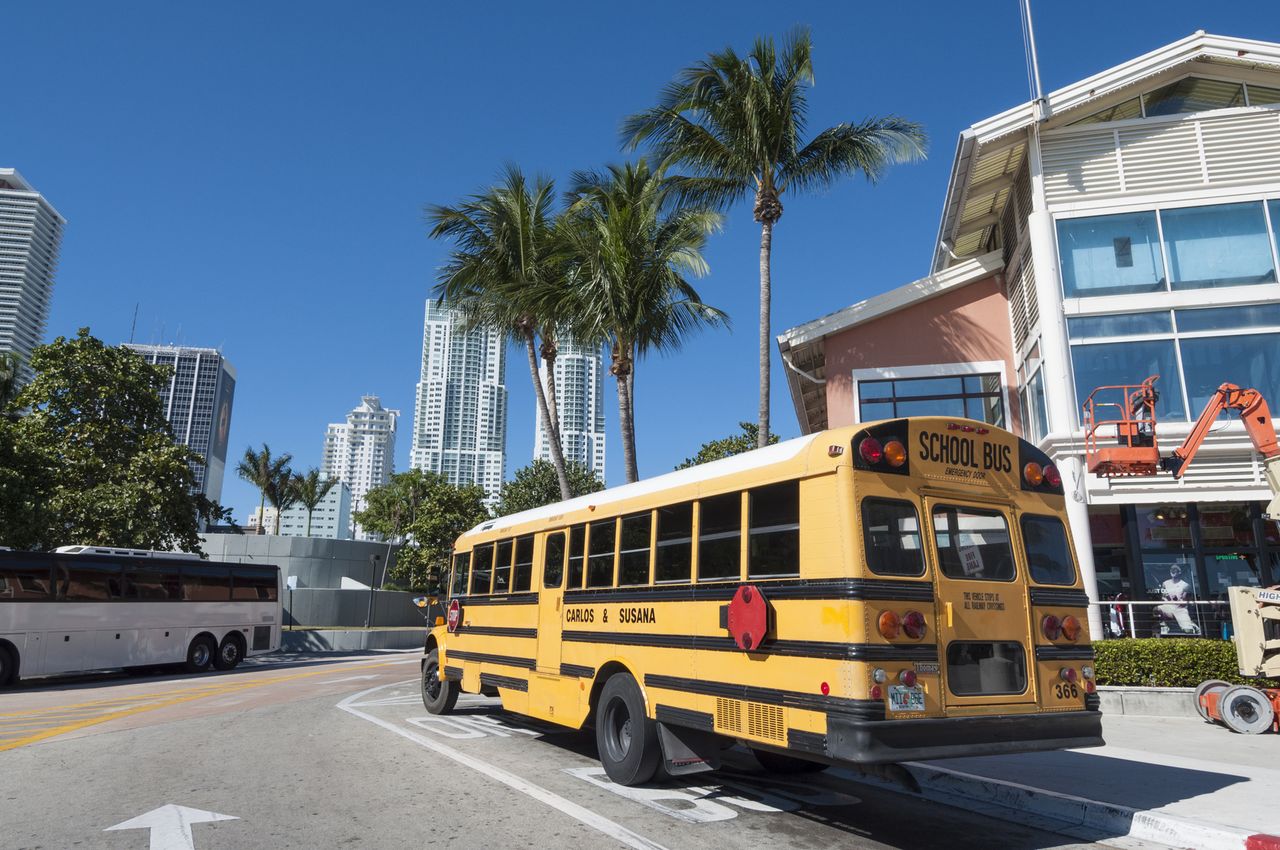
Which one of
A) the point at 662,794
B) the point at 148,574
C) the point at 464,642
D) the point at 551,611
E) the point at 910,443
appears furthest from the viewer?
the point at 148,574

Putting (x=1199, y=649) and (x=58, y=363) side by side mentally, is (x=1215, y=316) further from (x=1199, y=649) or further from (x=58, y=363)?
(x=58, y=363)

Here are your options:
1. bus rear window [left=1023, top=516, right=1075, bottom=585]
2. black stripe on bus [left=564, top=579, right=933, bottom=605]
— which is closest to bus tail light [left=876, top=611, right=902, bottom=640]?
black stripe on bus [left=564, top=579, right=933, bottom=605]

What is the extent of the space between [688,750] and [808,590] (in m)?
2.16

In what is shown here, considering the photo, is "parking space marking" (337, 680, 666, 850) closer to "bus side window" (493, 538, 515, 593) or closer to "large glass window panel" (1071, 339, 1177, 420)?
"bus side window" (493, 538, 515, 593)

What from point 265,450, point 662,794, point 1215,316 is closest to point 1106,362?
point 1215,316

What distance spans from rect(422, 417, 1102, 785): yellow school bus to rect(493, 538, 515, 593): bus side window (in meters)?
2.65

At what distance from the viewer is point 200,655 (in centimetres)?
2344

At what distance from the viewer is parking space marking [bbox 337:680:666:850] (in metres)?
5.66

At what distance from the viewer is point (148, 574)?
2178 cm

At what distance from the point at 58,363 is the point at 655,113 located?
66.0ft

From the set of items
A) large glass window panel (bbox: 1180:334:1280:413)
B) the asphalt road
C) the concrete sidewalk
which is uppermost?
large glass window panel (bbox: 1180:334:1280:413)

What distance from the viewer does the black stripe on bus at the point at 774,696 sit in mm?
5305

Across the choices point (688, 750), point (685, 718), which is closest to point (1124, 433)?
point (688, 750)

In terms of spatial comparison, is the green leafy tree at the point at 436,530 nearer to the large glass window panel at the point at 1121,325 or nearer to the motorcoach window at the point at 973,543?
the large glass window panel at the point at 1121,325
